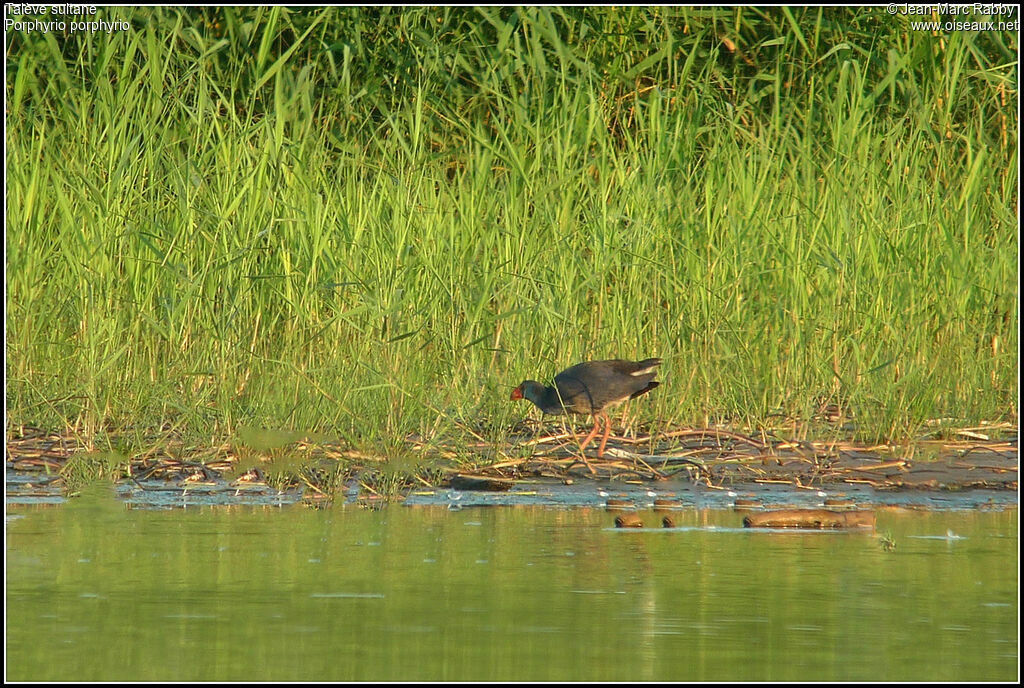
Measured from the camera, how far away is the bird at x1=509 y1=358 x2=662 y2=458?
6.42 meters

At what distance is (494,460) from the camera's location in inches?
243

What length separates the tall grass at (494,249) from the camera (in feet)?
22.0

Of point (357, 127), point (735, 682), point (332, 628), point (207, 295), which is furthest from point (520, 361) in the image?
point (735, 682)

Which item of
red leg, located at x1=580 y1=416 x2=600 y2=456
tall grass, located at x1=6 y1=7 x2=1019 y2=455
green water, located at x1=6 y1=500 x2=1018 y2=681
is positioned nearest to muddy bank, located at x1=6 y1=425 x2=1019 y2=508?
red leg, located at x1=580 y1=416 x2=600 y2=456

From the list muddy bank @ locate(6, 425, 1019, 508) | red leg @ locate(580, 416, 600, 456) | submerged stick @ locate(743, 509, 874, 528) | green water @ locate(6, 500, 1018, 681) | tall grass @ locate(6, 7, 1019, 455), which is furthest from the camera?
tall grass @ locate(6, 7, 1019, 455)

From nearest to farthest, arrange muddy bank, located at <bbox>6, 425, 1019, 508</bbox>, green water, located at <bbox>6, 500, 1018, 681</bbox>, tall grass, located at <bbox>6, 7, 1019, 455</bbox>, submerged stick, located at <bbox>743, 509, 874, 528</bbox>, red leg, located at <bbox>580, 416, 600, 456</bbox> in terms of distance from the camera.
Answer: green water, located at <bbox>6, 500, 1018, 681</bbox> → submerged stick, located at <bbox>743, 509, 874, 528</bbox> → muddy bank, located at <bbox>6, 425, 1019, 508</bbox> → red leg, located at <bbox>580, 416, 600, 456</bbox> → tall grass, located at <bbox>6, 7, 1019, 455</bbox>

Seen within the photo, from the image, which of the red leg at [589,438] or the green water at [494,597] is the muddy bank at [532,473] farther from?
the green water at [494,597]

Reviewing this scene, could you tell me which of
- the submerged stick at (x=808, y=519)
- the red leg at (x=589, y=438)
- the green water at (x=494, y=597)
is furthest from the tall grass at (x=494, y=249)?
the submerged stick at (x=808, y=519)

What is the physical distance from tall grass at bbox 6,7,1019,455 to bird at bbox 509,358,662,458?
18 centimetres

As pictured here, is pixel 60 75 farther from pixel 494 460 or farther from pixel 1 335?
pixel 494 460

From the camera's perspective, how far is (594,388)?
642 centimetres

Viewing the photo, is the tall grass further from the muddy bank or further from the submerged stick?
the submerged stick

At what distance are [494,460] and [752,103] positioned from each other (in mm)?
3595

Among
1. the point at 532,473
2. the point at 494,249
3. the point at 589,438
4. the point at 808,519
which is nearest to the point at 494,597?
the point at 808,519
